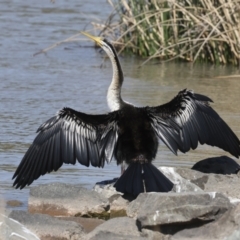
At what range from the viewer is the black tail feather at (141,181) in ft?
19.5

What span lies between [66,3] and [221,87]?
692 centimetres

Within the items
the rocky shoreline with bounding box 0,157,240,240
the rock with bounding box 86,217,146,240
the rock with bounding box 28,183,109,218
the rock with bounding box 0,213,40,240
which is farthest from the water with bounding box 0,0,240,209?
the rock with bounding box 0,213,40,240

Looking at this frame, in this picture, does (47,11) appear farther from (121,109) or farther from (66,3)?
(121,109)

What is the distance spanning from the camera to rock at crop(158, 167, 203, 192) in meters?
6.17

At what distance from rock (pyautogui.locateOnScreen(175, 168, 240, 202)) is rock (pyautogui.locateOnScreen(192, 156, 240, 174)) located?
0.45 ft

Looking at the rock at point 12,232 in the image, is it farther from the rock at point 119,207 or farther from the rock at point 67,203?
the rock at point 119,207

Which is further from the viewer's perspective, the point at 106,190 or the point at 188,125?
the point at 188,125

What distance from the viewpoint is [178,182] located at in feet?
20.6

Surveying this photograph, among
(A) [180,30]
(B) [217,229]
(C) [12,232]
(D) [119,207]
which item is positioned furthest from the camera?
(A) [180,30]

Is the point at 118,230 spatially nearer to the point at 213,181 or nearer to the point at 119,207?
the point at 119,207

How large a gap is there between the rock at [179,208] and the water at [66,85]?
1314 millimetres

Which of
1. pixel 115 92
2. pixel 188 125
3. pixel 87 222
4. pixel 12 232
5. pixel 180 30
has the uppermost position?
pixel 180 30

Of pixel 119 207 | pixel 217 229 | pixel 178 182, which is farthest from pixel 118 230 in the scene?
pixel 178 182

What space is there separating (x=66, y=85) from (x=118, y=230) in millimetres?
5490
